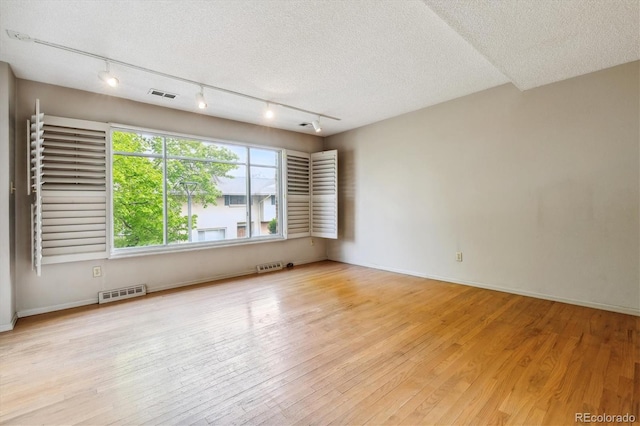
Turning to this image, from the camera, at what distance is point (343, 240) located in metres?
5.89

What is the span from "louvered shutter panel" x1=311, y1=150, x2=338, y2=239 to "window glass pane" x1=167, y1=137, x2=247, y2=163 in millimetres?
1476

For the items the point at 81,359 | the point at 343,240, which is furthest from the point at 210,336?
the point at 343,240

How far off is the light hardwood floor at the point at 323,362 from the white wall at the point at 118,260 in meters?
0.30

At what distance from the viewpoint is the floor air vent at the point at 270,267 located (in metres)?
5.08

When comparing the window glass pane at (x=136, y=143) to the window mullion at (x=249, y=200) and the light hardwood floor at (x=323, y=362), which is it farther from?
the light hardwood floor at (x=323, y=362)

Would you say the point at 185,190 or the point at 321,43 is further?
the point at 185,190

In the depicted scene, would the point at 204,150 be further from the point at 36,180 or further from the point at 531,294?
the point at 531,294

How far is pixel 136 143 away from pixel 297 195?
2741 mm

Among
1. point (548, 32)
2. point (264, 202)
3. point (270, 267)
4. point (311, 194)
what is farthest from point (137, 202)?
point (548, 32)

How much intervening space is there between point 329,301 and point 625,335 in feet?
8.98

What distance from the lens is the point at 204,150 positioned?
460 cm

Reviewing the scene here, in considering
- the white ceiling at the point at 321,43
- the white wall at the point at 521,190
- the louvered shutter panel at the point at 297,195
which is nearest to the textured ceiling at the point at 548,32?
the white ceiling at the point at 321,43

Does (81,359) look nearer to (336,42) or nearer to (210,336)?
(210,336)

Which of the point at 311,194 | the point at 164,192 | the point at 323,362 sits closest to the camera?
the point at 323,362
